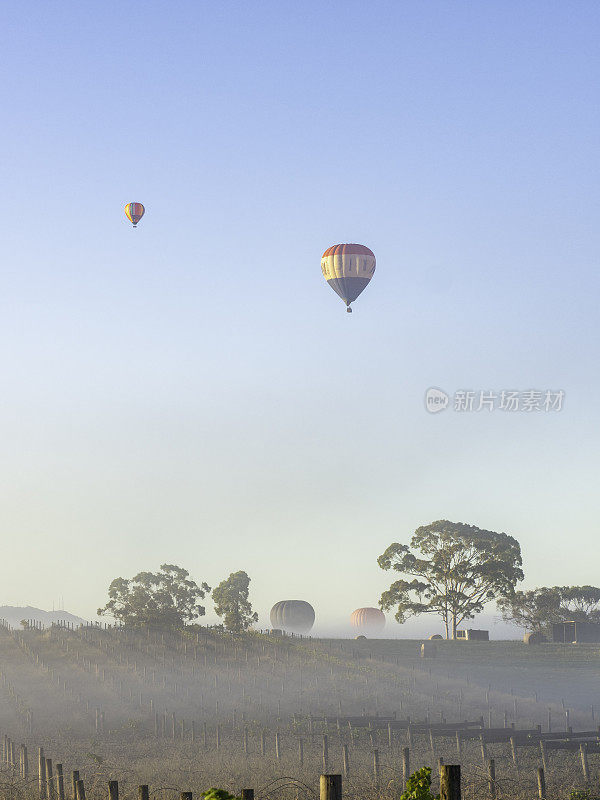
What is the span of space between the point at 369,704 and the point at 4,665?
3332 centimetres

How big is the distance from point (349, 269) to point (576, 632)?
51917mm

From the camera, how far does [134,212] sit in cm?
8669

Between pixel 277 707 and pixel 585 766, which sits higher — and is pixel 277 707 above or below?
above

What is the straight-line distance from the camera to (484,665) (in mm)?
88312

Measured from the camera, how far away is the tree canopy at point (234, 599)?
126 meters

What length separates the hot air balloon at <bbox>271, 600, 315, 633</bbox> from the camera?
593 ft

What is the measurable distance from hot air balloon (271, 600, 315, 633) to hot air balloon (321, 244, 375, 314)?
4398 inches

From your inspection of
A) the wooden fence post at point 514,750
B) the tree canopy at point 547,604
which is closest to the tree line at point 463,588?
the tree canopy at point 547,604

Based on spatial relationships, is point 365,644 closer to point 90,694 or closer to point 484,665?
point 484,665

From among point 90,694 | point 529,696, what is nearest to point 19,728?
point 90,694

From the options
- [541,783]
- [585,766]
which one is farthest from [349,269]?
[541,783]

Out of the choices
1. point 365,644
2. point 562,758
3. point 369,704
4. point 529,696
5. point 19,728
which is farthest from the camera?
point 365,644

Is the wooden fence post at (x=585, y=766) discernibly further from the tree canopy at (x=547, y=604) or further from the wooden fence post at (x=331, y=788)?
the tree canopy at (x=547, y=604)

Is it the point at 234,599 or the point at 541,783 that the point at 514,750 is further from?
the point at 234,599
